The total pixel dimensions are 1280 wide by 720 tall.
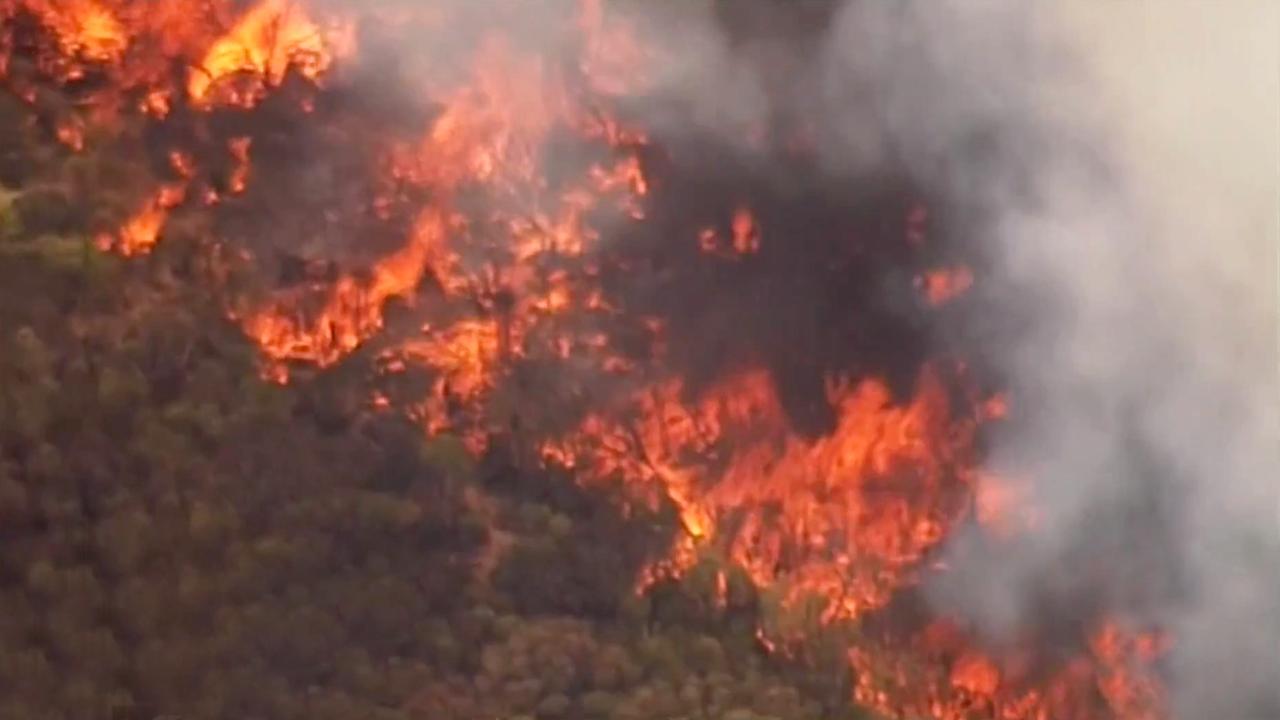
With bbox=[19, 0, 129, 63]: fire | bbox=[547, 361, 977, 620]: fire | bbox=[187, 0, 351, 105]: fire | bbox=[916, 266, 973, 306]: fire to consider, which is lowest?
bbox=[547, 361, 977, 620]: fire

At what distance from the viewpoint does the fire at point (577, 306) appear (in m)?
1.61

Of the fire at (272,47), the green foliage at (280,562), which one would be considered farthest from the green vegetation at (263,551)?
the fire at (272,47)

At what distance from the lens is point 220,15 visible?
1.64 meters

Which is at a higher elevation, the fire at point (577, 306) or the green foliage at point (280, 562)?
the fire at point (577, 306)

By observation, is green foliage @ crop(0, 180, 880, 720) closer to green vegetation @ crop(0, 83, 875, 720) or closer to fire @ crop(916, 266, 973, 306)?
green vegetation @ crop(0, 83, 875, 720)

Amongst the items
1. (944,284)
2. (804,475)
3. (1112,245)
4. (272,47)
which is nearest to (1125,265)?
(1112,245)

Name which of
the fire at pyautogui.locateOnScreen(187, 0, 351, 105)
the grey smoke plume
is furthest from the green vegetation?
the grey smoke plume

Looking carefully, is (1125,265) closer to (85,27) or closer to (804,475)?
(804,475)

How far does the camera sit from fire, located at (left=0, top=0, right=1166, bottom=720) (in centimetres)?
161

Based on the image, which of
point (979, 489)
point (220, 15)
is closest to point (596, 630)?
point (979, 489)

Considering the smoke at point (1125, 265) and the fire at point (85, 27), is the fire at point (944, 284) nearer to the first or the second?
the smoke at point (1125, 265)

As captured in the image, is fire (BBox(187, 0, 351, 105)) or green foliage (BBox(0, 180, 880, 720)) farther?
fire (BBox(187, 0, 351, 105))

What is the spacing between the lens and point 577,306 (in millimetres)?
1657

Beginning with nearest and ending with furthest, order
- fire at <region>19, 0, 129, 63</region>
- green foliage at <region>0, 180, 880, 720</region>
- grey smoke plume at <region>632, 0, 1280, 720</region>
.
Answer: green foliage at <region>0, 180, 880, 720</region> → fire at <region>19, 0, 129, 63</region> → grey smoke plume at <region>632, 0, 1280, 720</region>
